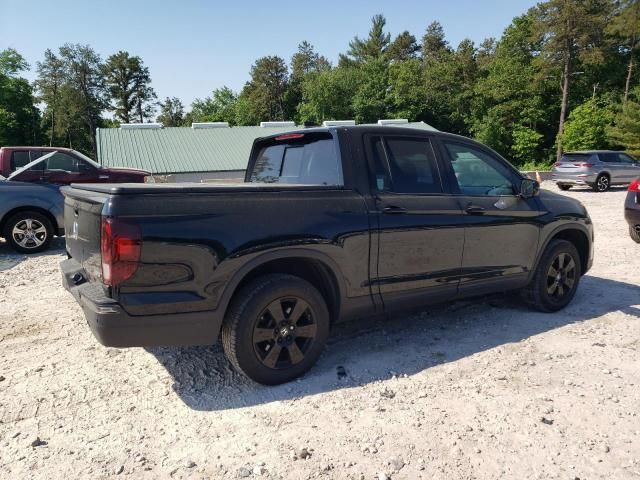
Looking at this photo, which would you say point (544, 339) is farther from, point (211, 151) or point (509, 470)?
point (211, 151)

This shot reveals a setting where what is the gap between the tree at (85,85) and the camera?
5950 cm

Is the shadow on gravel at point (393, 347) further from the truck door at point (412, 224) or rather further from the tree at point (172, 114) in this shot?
the tree at point (172, 114)

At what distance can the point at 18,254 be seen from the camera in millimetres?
8109

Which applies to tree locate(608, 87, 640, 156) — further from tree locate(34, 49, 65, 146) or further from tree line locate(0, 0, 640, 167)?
tree locate(34, 49, 65, 146)

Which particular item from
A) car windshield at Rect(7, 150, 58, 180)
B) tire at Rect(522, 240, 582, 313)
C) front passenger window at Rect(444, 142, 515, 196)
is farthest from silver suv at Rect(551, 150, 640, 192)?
car windshield at Rect(7, 150, 58, 180)

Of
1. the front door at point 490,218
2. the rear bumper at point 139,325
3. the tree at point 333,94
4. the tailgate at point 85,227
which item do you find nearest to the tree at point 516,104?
the tree at point 333,94

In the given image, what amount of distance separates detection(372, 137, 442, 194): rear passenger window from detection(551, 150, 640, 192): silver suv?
17.0 m

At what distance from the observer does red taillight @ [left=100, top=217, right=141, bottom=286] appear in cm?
269

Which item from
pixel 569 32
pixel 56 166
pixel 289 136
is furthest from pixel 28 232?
pixel 569 32

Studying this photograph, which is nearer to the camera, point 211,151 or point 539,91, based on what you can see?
point 211,151

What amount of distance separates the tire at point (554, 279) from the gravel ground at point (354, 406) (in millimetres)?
203

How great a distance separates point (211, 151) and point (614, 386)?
25.8 m

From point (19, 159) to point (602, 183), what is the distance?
19.8 metres

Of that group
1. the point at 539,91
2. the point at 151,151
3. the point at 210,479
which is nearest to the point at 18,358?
the point at 210,479
